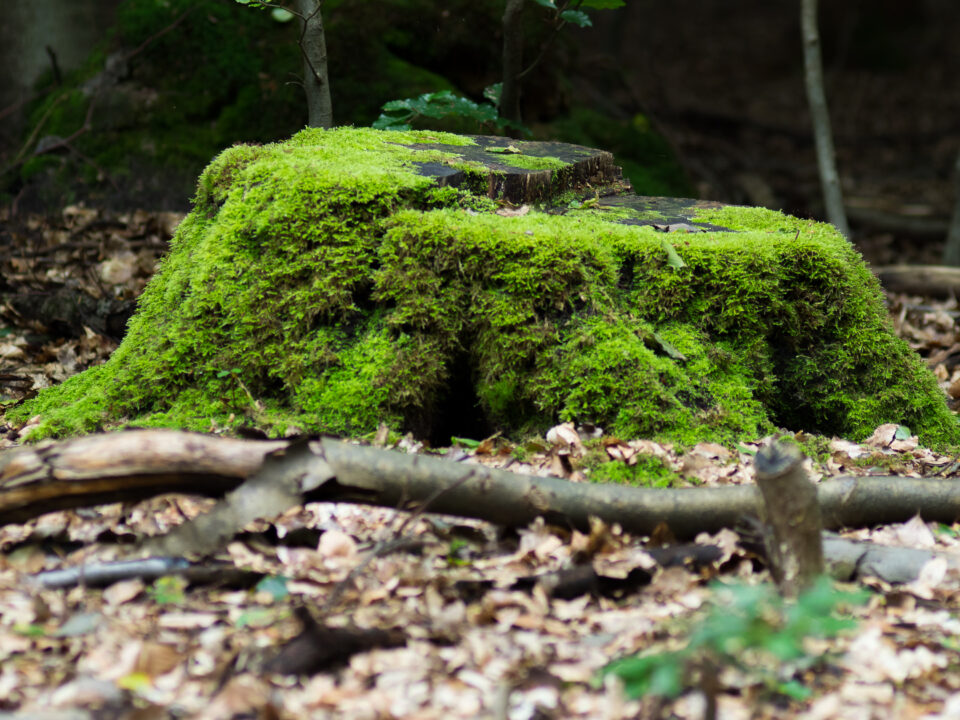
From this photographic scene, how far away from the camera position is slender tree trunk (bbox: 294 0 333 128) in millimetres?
5582

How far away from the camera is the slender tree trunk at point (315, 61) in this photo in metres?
5.58

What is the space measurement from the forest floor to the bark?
0.51ft

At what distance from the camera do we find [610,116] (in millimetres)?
10672

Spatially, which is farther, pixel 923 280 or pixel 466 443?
pixel 923 280

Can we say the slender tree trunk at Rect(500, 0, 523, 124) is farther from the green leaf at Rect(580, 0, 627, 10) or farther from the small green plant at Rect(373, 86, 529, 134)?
the green leaf at Rect(580, 0, 627, 10)

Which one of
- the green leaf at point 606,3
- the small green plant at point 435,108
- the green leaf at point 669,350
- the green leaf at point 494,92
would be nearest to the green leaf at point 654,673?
the green leaf at point 669,350

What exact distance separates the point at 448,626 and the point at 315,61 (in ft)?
14.8

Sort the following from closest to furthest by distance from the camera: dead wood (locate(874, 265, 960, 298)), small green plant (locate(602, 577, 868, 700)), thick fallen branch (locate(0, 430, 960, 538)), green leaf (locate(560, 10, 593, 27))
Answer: small green plant (locate(602, 577, 868, 700))
thick fallen branch (locate(0, 430, 960, 538))
green leaf (locate(560, 10, 593, 27))
dead wood (locate(874, 265, 960, 298))

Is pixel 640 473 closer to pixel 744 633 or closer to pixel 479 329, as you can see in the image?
pixel 479 329

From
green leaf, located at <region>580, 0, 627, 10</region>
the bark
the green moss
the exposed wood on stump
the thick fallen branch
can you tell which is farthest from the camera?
green leaf, located at <region>580, 0, 627, 10</region>

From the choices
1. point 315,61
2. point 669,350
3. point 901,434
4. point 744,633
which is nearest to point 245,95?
point 315,61

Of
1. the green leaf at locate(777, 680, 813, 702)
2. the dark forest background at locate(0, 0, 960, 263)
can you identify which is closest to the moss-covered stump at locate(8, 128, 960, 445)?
the green leaf at locate(777, 680, 813, 702)

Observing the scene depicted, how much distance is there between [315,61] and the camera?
5.72 m

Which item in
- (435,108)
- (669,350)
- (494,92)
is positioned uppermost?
(494,92)
